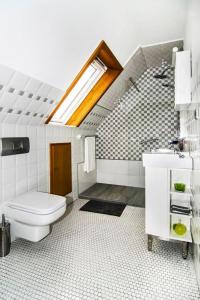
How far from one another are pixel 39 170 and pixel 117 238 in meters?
1.29

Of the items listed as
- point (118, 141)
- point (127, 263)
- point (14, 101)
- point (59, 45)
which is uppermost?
point (59, 45)

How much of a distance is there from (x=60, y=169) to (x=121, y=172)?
165cm

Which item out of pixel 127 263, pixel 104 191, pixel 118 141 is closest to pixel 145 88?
pixel 118 141

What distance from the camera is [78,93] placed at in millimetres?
3154

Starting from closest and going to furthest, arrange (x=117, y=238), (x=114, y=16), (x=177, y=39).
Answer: (x=114, y=16) < (x=117, y=238) < (x=177, y=39)

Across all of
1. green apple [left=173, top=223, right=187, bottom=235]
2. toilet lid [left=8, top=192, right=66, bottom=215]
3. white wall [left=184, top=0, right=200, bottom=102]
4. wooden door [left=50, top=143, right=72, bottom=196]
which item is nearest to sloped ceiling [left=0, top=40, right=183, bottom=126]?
wooden door [left=50, top=143, right=72, bottom=196]

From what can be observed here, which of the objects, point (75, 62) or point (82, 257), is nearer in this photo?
point (82, 257)

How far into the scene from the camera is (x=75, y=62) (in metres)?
2.12

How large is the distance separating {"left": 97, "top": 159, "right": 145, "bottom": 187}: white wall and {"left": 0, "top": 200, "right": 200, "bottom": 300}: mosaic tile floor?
5.82ft

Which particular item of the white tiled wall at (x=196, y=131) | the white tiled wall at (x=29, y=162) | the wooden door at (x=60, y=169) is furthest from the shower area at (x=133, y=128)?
the white tiled wall at (x=196, y=131)

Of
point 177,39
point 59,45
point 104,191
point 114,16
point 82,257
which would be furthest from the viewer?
point 104,191

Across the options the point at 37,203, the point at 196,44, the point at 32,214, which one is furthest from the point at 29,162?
the point at 196,44

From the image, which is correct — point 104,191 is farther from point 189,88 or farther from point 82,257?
point 189,88

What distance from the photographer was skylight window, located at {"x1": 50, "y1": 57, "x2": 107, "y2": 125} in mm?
2996
